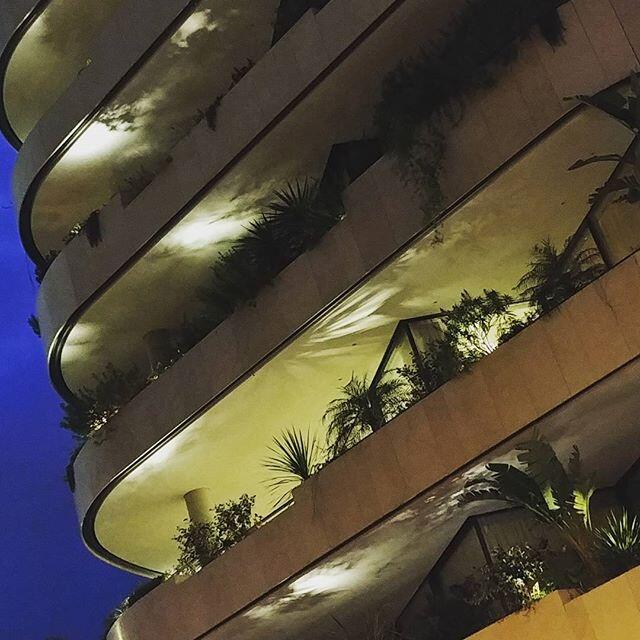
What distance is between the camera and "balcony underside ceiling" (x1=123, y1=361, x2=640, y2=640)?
39.2ft

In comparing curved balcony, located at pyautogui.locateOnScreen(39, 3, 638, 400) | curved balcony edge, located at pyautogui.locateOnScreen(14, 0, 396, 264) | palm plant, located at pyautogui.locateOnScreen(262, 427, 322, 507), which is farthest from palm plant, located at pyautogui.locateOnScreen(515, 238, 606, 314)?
curved balcony edge, located at pyautogui.locateOnScreen(14, 0, 396, 264)

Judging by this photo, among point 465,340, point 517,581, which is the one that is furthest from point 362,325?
point 517,581

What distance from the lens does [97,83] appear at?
60.5 ft

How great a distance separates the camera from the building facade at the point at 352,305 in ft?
38.7

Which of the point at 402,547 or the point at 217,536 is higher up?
the point at 217,536

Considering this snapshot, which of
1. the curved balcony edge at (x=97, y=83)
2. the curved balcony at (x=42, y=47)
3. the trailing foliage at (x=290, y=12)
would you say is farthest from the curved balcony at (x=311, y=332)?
the curved balcony at (x=42, y=47)

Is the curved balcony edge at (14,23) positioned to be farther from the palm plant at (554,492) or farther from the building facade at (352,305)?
the palm plant at (554,492)

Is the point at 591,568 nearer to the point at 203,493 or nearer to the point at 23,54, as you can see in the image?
the point at 203,493

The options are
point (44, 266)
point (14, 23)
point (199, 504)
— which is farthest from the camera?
point (44, 266)

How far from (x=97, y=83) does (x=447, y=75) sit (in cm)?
775

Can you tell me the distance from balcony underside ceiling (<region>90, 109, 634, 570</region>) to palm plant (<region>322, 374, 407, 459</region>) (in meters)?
1.29

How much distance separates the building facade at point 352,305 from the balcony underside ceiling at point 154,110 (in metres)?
0.05

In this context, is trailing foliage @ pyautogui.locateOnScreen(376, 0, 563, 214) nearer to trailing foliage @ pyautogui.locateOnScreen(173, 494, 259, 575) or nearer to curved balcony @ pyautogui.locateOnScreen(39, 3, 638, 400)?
curved balcony @ pyautogui.locateOnScreen(39, 3, 638, 400)

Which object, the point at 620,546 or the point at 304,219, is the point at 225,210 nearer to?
the point at 304,219
